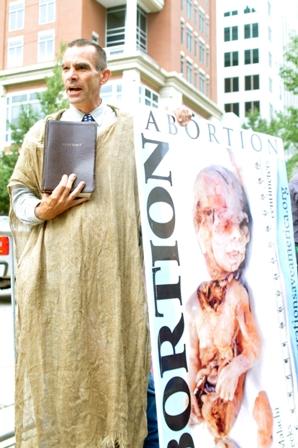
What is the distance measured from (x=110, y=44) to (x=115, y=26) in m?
1.12

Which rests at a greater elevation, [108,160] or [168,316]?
[108,160]

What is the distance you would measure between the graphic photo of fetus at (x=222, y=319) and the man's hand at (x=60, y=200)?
436mm

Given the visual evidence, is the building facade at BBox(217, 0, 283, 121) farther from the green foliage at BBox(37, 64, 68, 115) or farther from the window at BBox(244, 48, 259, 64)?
the green foliage at BBox(37, 64, 68, 115)

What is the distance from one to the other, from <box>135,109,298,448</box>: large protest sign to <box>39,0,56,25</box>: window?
105 feet

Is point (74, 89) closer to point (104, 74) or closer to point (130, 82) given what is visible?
point (104, 74)

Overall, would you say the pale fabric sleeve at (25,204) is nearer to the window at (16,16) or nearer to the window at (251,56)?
the window at (16,16)

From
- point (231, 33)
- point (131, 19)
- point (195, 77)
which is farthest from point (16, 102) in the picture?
point (231, 33)

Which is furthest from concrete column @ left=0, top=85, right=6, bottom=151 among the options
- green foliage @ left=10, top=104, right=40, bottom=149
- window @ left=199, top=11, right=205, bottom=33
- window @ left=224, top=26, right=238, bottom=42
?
window @ left=224, top=26, right=238, bottom=42

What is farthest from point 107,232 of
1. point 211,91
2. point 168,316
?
point 211,91

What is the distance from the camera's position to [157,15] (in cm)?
3450

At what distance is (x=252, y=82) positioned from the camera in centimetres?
6388

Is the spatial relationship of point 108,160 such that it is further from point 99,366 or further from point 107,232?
point 99,366

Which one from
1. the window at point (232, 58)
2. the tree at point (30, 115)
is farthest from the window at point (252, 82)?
the tree at point (30, 115)

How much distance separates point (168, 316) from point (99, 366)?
10.8 inches
